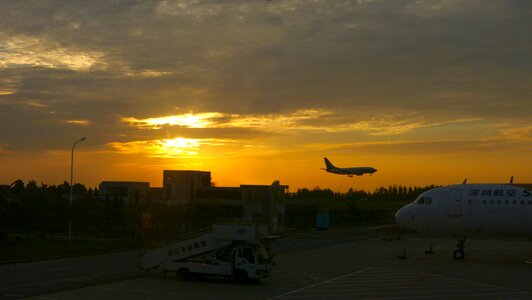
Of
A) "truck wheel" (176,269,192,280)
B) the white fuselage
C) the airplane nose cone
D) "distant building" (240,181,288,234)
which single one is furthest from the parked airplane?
"distant building" (240,181,288,234)

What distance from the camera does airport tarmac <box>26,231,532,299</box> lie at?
24094mm

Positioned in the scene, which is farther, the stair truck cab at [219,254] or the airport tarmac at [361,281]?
the stair truck cab at [219,254]

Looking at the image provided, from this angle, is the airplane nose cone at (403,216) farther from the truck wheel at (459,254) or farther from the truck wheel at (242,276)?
the truck wheel at (242,276)

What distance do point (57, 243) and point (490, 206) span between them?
29932 millimetres

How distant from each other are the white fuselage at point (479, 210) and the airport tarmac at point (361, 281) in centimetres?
193

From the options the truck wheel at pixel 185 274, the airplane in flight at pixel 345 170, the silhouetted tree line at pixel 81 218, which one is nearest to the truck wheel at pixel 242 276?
the truck wheel at pixel 185 274

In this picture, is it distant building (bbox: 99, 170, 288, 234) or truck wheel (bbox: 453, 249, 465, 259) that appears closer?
truck wheel (bbox: 453, 249, 465, 259)

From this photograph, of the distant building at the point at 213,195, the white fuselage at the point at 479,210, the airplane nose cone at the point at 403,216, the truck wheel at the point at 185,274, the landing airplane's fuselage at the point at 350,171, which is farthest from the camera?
the landing airplane's fuselage at the point at 350,171

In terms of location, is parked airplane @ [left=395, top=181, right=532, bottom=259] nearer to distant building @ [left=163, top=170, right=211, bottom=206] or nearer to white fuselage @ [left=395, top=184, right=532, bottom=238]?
white fuselage @ [left=395, top=184, right=532, bottom=238]

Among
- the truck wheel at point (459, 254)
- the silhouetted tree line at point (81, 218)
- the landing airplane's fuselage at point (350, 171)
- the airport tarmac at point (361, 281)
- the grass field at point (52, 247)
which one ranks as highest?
the landing airplane's fuselage at point (350, 171)

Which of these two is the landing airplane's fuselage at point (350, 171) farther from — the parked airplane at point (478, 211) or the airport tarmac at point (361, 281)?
the parked airplane at point (478, 211)

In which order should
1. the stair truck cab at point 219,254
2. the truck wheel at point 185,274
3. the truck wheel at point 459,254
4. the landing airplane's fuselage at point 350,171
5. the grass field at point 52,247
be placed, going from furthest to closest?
the landing airplane's fuselage at point 350,171 → the truck wheel at point 459,254 → the grass field at point 52,247 → the truck wheel at point 185,274 → the stair truck cab at point 219,254

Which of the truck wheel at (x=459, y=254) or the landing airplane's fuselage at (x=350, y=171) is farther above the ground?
the landing airplane's fuselage at (x=350, y=171)

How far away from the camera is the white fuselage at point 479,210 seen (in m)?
39.5
